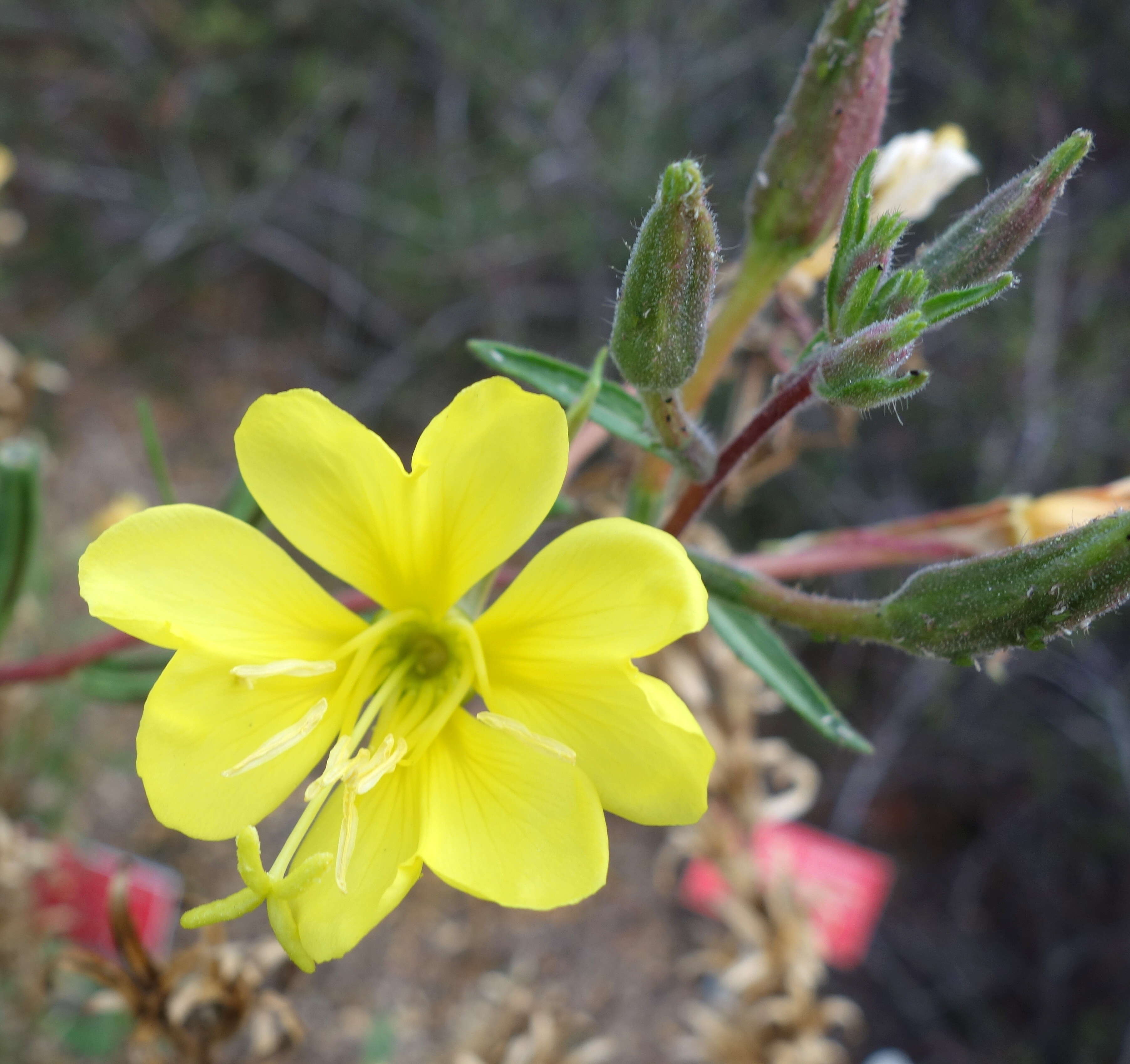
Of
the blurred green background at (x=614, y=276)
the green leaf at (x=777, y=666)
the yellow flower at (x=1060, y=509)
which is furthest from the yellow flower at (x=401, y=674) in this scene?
the blurred green background at (x=614, y=276)

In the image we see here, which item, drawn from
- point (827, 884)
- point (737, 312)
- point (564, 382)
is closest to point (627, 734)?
point (564, 382)

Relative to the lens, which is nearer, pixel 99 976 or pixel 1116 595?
pixel 1116 595

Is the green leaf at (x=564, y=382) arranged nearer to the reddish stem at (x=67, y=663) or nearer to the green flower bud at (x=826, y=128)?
the green flower bud at (x=826, y=128)

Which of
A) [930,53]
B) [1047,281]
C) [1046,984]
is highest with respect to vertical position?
[930,53]

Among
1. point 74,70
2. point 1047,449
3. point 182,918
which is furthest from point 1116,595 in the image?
point 74,70

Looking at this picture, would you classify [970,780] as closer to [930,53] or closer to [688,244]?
[930,53]
